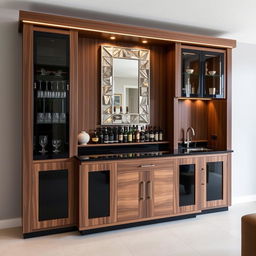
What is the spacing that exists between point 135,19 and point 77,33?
0.84 m

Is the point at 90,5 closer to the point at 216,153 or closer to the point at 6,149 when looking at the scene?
the point at 6,149

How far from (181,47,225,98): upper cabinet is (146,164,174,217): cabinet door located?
3.82 ft

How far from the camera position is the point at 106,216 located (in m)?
3.23

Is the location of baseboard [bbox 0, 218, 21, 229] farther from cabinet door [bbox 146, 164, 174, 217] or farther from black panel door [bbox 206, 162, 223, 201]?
black panel door [bbox 206, 162, 223, 201]

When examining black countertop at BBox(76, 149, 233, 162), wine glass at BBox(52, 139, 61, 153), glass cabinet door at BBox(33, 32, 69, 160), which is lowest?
black countertop at BBox(76, 149, 233, 162)

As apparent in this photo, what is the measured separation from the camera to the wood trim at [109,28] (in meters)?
3.00

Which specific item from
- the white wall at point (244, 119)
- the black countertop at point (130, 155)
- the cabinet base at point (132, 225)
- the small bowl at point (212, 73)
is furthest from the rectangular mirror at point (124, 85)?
the white wall at point (244, 119)

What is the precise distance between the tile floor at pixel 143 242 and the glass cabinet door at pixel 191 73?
1.82m

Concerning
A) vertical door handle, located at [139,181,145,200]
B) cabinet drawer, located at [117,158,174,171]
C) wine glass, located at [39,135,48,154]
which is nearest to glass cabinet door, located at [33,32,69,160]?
wine glass, located at [39,135,48,154]

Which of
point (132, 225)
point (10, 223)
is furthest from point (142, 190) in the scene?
point (10, 223)

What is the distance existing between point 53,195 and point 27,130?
0.82 m

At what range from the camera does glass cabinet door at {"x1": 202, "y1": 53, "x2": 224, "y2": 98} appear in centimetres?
401

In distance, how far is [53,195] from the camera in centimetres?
319

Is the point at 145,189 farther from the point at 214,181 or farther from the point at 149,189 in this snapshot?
the point at 214,181
